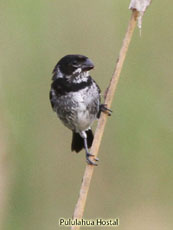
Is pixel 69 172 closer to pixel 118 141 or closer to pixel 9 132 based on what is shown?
pixel 118 141

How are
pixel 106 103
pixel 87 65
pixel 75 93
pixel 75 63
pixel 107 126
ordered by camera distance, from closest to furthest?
pixel 106 103 → pixel 87 65 → pixel 75 63 → pixel 75 93 → pixel 107 126

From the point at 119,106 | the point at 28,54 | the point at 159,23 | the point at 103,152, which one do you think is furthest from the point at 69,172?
the point at 159,23

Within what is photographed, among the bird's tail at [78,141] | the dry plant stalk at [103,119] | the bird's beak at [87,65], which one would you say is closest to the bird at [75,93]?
the bird's beak at [87,65]

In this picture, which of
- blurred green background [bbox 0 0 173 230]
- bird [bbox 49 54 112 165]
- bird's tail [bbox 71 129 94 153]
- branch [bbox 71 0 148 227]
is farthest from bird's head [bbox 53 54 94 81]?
bird's tail [bbox 71 129 94 153]

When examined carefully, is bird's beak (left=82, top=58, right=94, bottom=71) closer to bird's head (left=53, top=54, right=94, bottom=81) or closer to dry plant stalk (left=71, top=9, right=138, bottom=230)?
bird's head (left=53, top=54, right=94, bottom=81)

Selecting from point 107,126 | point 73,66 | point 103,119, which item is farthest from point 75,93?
point 103,119

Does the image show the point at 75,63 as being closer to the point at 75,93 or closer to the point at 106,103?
the point at 75,93
